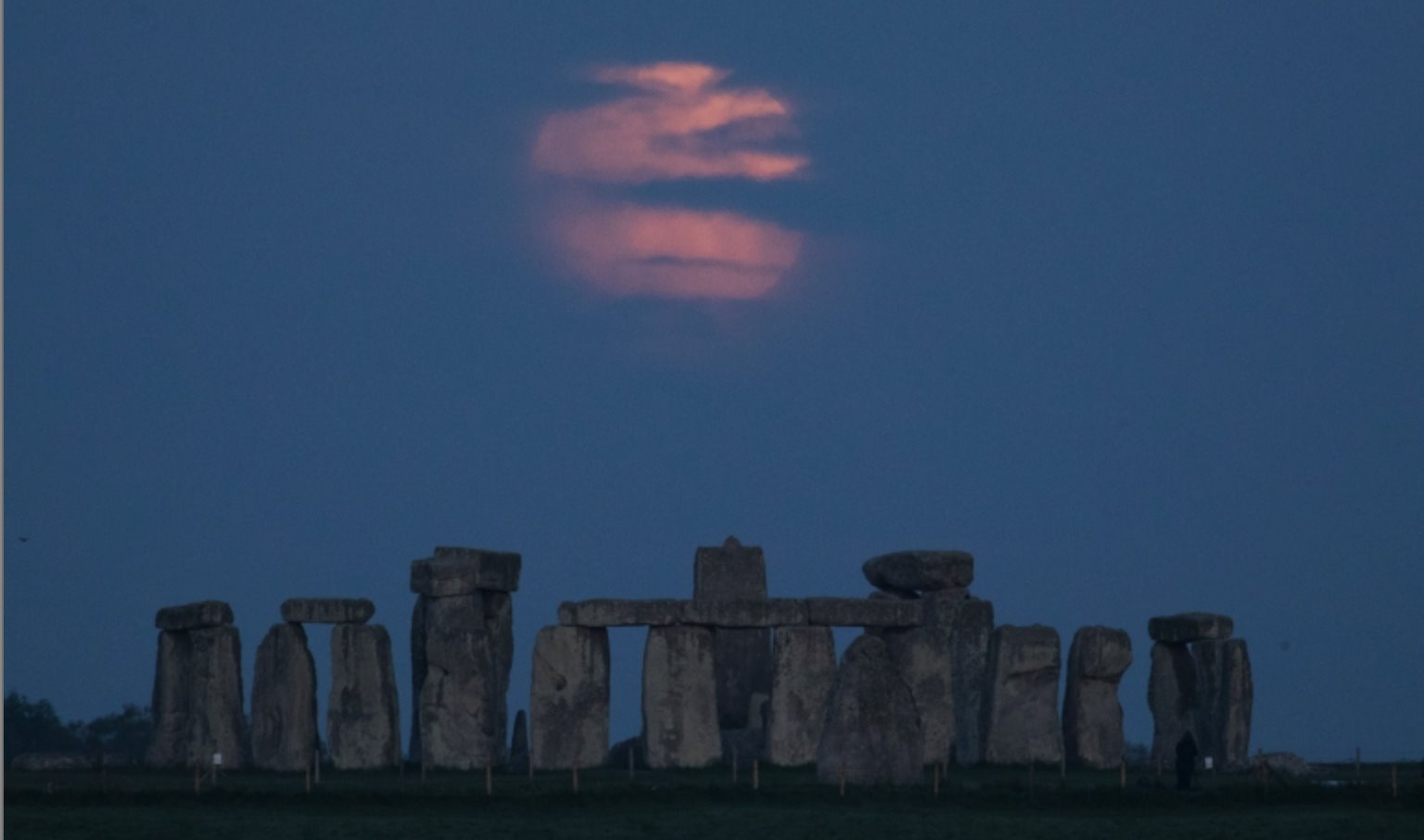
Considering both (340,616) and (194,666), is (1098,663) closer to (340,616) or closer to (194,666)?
(340,616)

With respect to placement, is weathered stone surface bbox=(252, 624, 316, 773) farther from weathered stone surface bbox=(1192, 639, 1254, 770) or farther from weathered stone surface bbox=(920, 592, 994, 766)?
weathered stone surface bbox=(1192, 639, 1254, 770)

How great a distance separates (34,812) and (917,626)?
14702 mm

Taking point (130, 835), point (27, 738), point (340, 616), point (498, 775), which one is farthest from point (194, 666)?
point (27, 738)

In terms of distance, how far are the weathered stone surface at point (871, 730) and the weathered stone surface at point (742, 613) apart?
5.46 metres

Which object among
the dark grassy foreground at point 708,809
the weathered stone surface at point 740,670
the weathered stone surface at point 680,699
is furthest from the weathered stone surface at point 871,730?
the weathered stone surface at point 740,670

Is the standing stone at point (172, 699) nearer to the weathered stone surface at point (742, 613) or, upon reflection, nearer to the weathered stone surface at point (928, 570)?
the weathered stone surface at point (742, 613)

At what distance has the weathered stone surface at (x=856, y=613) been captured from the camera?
36438 mm

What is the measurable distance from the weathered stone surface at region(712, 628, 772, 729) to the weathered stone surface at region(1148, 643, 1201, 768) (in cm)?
765

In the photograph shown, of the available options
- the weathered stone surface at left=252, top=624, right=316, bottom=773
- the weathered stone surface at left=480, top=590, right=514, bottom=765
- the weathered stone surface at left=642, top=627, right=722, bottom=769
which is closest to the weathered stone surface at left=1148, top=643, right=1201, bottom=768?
the weathered stone surface at left=642, top=627, right=722, bottom=769

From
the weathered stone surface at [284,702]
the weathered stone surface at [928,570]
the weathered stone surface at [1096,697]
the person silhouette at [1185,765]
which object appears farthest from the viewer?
the weathered stone surface at [928,570]

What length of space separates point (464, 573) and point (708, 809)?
9338 millimetres

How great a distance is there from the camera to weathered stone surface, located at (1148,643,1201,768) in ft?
122

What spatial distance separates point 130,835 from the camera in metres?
25.6

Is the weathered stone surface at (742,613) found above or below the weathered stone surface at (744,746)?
above
